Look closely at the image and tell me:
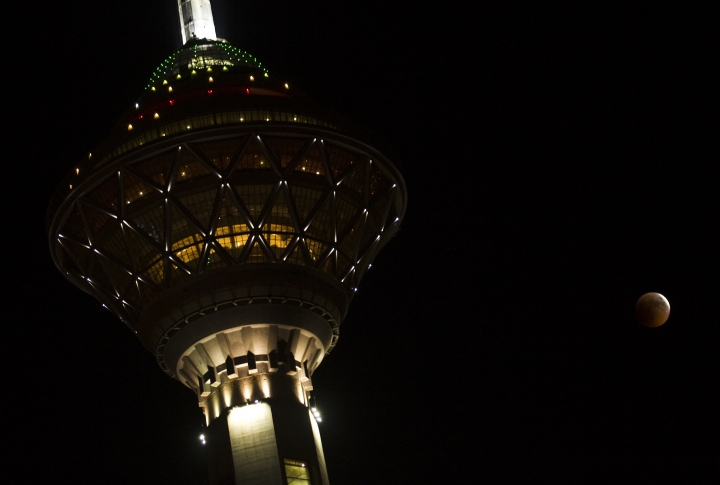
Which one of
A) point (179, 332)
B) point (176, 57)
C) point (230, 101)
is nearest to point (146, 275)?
point (179, 332)

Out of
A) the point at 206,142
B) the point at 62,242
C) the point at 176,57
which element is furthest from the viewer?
the point at 176,57

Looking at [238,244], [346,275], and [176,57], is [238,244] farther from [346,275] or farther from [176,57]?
[176,57]

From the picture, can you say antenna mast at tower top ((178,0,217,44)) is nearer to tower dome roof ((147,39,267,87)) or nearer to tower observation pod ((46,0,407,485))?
tower dome roof ((147,39,267,87))

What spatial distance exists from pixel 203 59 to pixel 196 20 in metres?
12.1

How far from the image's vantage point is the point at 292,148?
46.1 metres

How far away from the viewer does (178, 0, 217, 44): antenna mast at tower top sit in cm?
7006

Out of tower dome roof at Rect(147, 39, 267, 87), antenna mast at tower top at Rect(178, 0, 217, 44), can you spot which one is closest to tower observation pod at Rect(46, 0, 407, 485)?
tower dome roof at Rect(147, 39, 267, 87)

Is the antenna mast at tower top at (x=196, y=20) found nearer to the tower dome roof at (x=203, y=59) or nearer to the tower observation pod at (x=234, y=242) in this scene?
the tower dome roof at (x=203, y=59)

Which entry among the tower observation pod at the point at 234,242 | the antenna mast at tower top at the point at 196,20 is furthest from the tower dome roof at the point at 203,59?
the tower observation pod at the point at 234,242

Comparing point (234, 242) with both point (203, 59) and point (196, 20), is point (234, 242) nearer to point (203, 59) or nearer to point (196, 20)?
point (203, 59)

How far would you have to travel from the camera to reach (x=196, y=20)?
7081cm

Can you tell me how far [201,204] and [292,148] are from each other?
5293mm

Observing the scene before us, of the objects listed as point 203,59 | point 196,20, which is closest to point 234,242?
point 203,59

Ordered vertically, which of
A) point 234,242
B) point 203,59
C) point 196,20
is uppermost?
point 196,20
